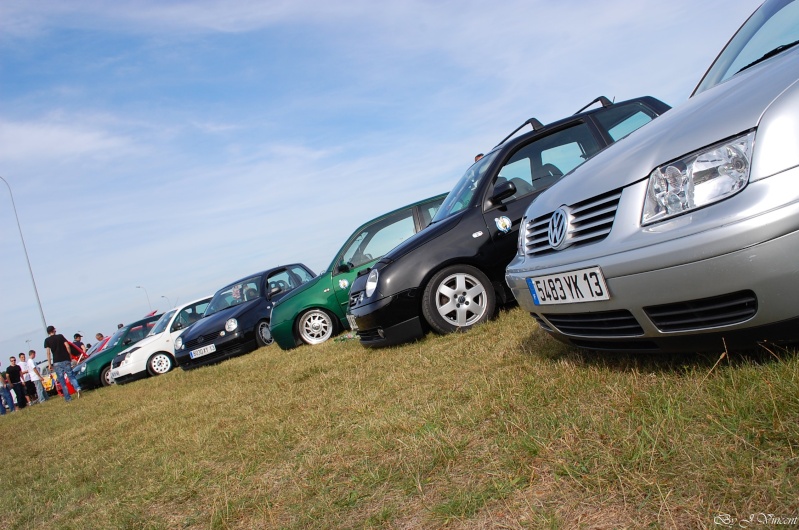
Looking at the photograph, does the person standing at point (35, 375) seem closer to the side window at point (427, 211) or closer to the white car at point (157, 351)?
the white car at point (157, 351)

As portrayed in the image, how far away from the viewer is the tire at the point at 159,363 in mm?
14516

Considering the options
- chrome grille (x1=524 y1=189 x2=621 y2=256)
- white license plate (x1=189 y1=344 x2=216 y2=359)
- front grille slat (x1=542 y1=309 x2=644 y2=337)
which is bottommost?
front grille slat (x1=542 y1=309 x2=644 y2=337)

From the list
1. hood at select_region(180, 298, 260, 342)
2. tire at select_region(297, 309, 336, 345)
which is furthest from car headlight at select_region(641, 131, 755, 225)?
hood at select_region(180, 298, 260, 342)

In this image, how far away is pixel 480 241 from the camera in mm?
5559

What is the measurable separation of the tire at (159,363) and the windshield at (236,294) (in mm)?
2853

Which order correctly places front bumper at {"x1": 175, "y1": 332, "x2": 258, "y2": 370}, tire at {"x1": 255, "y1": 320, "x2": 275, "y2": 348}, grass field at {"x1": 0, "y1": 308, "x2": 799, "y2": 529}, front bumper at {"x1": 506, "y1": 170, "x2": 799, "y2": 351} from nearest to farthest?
1. grass field at {"x1": 0, "y1": 308, "x2": 799, "y2": 529}
2. front bumper at {"x1": 506, "y1": 170, "x2": 799, "y2": 351}
3. front bumper at {"x1": 175, "y1": 332, "x2": 258, "y2": 370}
4. tire at {"x1": 255, "y1": 320, "x2": 275, "y2": 348}

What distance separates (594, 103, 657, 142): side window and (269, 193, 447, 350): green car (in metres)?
2.91

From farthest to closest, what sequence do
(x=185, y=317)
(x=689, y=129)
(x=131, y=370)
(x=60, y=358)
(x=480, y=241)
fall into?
(x=185, y=317) < (x=131, y=370) < (x=60, y=358) < (x=480, y=241) < (x=689, y=129)

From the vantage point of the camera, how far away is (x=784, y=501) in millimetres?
1617

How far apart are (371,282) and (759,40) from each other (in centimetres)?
374

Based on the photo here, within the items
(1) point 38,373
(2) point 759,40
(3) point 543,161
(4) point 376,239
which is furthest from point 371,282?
(1) point 38,373

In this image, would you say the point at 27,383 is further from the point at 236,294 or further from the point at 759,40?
the point at 759,40

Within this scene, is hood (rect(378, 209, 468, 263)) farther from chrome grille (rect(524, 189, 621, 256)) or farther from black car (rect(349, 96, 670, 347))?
chrome grille (rect(524, 189, 621, 256))

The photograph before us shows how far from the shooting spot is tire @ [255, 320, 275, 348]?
37.5 feet
